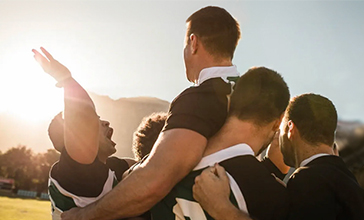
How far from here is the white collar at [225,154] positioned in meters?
2.69

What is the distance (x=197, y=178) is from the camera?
268 centimetres

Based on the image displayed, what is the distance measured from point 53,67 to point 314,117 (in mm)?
1894

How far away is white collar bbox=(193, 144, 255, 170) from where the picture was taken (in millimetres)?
2688

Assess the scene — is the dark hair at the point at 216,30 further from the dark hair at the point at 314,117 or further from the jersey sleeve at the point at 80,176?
the jersey sleeve at the point at 80,176

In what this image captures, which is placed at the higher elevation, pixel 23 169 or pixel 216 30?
pixel 216 30

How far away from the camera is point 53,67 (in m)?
2.82

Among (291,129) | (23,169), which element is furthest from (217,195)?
(23,169)

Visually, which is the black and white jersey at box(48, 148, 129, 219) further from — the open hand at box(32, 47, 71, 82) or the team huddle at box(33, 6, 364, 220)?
the open hand at box(32, 47, 71, 82)

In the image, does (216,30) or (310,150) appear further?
(310,150)

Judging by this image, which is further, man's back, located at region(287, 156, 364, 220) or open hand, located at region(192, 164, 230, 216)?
man's back, located at region(287, 156, 364, 220)

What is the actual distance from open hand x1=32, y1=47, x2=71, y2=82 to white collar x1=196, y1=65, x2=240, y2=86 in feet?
2.85

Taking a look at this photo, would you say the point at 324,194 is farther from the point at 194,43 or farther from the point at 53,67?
the point at 53,67

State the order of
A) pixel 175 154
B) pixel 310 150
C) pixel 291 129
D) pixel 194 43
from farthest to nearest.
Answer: pixel 291 129 → pixel 310 150 → pixel 194 43 → pixel 175 154

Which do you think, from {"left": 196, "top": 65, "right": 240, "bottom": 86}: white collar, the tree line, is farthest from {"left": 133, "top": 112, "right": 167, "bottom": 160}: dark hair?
the tree line
